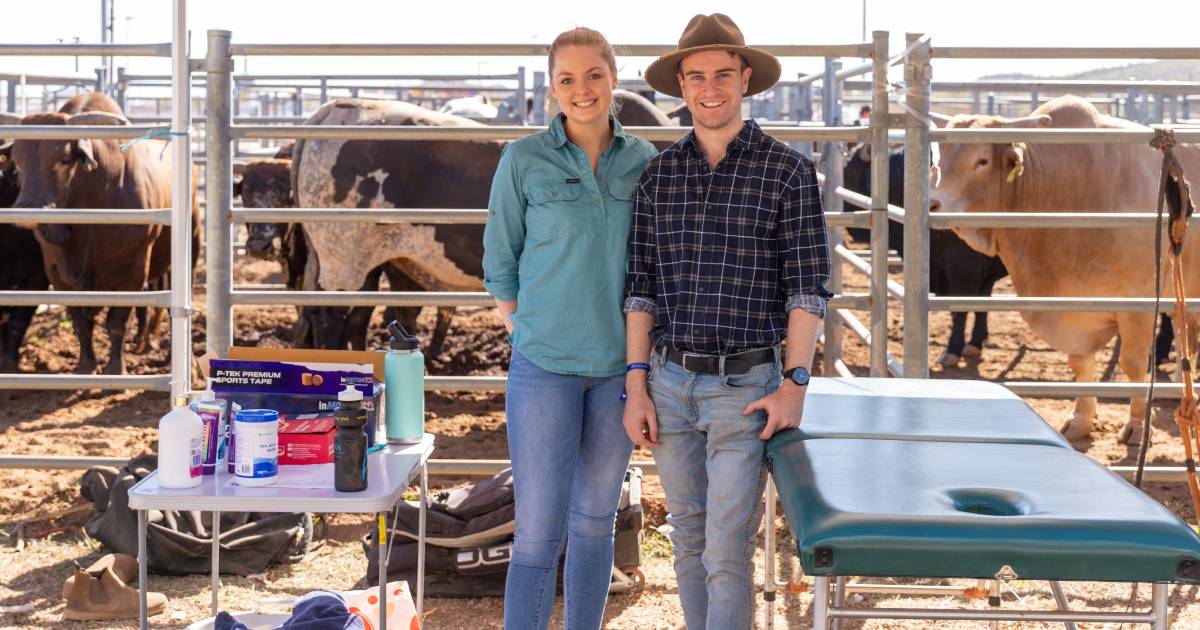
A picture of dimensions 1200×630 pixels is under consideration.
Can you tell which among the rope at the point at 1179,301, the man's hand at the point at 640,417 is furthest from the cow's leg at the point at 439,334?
the man's hand at the point at 640,417

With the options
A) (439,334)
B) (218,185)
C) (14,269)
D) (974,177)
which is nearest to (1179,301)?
(974,177)

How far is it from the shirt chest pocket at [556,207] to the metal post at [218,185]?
209cm

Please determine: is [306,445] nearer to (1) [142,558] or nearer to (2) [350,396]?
(2) [350,396]

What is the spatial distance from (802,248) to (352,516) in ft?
9.20

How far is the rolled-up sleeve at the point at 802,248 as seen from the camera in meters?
2.66

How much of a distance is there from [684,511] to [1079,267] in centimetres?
381

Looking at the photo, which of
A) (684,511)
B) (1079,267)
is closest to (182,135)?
(684,511)

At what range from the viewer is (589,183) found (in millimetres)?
2793

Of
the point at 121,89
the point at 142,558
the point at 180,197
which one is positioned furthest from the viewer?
the point at 121,89

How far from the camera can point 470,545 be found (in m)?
4.13

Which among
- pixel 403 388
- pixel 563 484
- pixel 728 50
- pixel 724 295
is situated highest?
pixel 728 50

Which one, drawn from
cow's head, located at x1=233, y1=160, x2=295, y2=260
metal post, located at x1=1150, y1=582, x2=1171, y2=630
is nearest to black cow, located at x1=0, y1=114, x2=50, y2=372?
cow's head, located at x1=233, y1=160, x2=295, y2=260

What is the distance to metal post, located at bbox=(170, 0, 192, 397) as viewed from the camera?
439 cm

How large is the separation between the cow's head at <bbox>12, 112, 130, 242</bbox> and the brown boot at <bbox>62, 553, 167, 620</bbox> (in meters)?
3.98
